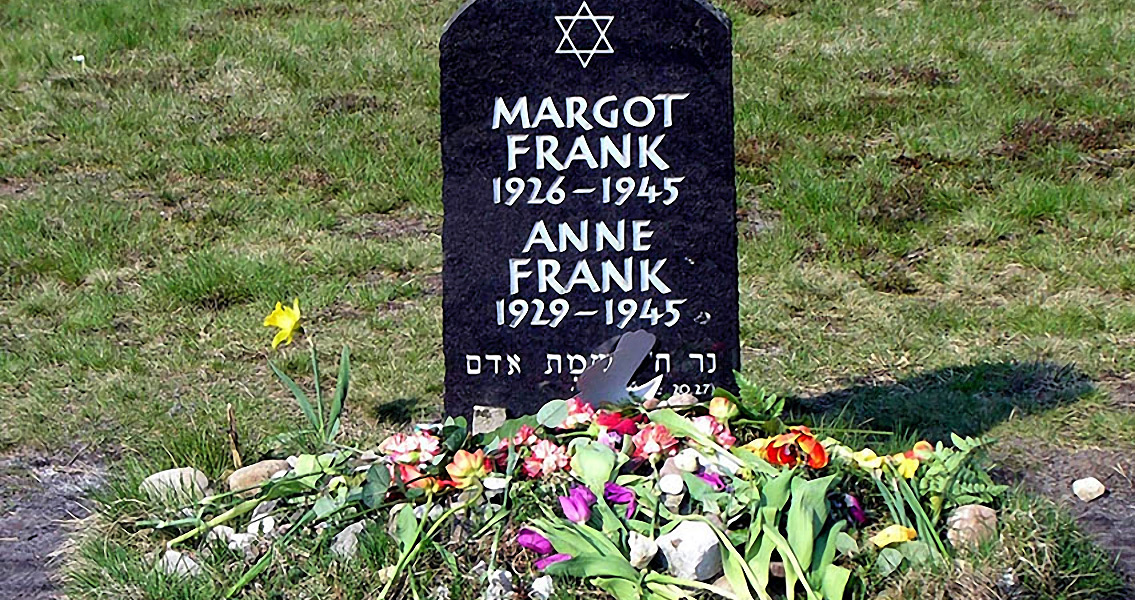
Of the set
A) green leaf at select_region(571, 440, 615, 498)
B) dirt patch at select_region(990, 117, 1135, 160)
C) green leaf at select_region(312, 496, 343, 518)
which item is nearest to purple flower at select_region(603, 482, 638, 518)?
green leaf at select_region(571, 440, 615, 498)

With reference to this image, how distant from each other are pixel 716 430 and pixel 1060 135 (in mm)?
4041

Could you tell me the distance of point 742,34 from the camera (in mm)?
8211

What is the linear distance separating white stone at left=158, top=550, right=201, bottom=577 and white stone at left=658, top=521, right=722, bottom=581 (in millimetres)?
1061

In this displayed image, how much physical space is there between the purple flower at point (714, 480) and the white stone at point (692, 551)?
16 centimetres

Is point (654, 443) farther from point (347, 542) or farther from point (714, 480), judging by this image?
point (347, 542)

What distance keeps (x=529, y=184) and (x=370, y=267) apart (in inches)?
84.5

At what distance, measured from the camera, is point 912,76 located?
24.9 feet

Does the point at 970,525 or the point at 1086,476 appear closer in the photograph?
the point at 970,525

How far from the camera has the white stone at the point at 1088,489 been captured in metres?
3.97

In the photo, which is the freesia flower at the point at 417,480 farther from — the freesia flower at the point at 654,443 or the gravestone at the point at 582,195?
the gravestone at the point at 582,195

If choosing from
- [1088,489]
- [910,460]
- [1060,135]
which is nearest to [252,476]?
[910,460]

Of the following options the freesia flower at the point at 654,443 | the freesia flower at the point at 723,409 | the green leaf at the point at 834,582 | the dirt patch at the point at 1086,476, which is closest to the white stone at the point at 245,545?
the freesia flower at the point at 654,443

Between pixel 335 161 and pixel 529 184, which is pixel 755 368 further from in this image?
pixel 335 161

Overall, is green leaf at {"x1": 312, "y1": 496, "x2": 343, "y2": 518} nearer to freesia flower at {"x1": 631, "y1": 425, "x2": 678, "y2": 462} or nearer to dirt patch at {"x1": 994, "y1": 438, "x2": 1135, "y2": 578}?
freesia flower at {"x1": 631, "y1": 425, "x2": 678, "y2": 462}
